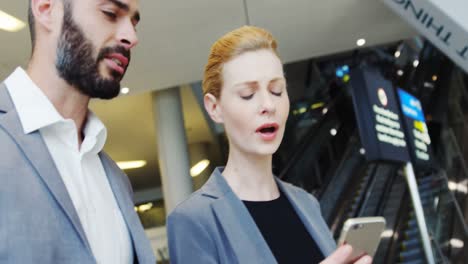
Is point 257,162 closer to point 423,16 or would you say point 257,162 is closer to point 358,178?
point 423,16

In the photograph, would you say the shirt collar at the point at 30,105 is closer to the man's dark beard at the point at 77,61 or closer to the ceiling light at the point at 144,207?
the man's dark beard at the point at 77,61

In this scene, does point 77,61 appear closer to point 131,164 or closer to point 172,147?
point 172,147

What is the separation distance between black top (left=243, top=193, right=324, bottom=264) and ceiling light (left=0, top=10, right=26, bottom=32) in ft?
19.8

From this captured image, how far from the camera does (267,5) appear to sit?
7.49 m

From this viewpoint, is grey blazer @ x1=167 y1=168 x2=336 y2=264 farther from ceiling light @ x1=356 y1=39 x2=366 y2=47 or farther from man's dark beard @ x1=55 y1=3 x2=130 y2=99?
ceiling light @ x1=356 y1=39 x2=366 y2=47

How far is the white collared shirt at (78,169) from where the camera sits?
122 centimetres

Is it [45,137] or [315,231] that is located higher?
[45,137]

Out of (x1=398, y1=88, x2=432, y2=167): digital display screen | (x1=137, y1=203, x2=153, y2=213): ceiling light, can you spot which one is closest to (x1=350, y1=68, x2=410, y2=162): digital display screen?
(x1=398, y1=88, x2=432, y2=167): digital display screen

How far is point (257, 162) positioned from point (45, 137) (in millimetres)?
755

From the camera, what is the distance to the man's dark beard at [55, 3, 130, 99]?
126 cm

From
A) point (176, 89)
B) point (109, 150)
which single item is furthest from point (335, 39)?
point (109, 150)

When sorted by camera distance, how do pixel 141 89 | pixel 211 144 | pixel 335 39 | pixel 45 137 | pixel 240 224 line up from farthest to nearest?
pixel 211 144
pixel 141 89
pixel 335 39
pixel 240 224
pixel 45 137

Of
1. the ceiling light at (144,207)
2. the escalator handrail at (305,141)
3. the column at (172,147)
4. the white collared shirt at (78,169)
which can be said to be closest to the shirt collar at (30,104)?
the white collared shirt at (78,169)

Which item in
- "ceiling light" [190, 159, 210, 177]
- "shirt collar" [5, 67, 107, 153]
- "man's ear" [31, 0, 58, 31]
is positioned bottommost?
"ceiling light" [190, 159, 210, 177]
